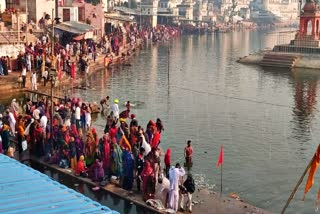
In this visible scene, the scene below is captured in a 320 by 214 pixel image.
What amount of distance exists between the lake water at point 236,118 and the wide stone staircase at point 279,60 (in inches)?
158

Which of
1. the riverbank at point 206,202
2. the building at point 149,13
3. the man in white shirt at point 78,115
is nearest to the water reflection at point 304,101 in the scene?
the riverbank at point 206,202

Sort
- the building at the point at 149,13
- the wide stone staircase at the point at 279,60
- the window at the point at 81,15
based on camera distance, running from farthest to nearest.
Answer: the building at the point at 149,13 < the window at the point at 81,15 < the wide stone staircase at the point at 279,60

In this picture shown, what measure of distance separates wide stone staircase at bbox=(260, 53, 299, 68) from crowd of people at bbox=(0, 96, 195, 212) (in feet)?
107

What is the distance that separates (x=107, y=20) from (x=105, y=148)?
5166cm

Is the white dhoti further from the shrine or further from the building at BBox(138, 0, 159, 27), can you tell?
the building at BBox(138, 0, 159, 27)

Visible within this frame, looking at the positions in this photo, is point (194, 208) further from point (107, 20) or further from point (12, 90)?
point (107, 20)

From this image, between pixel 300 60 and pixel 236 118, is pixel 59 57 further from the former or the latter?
pixel 300 60

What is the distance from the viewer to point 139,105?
78.2 feet

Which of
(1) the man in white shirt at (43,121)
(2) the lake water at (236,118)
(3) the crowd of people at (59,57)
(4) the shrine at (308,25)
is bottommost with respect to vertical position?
(2) the lake water at (236,118)

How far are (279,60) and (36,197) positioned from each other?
42.3 meters

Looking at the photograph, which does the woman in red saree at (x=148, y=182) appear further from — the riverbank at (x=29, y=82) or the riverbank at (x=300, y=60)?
the riverbank at (x=300, y=60)

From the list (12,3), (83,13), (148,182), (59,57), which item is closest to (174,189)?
(148,182)

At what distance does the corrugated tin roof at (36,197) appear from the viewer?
22.0ft

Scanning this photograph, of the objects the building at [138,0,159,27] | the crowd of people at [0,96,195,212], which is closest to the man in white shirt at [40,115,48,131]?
the crowd of people at [0,96,195,212]
